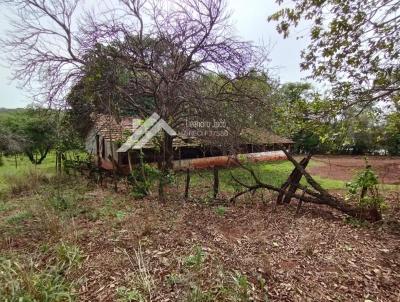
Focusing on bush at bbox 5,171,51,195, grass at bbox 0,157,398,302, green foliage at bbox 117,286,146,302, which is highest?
bush at bbox 5,171,51,195

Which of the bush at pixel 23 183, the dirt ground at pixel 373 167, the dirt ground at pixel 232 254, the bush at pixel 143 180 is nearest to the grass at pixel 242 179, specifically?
the dirt ground at pixel 373 167

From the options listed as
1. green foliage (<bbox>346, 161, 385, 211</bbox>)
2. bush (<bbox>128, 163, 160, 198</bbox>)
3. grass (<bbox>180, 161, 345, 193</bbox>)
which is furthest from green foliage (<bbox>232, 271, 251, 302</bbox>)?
bush (<bbox>128, 163, 160, 198</bbox>)

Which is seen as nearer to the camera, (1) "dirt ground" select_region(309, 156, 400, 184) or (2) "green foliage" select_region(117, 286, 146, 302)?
(2) "green foliage" select_region(117, 286, 146, 302)

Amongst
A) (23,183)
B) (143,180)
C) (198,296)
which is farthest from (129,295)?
(23,183)

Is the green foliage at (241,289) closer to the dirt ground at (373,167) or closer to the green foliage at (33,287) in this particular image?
the green foliage at (33,287)

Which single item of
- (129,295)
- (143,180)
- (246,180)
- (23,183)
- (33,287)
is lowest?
Result: (129,295)

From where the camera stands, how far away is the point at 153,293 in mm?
2771

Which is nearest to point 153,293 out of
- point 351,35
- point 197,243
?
point 197,243

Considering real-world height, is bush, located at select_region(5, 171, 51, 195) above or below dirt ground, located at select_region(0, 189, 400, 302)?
above

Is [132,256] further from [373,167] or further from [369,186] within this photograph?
[373,167]

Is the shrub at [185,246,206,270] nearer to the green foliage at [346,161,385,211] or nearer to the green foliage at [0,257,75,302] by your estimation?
the green foliage at [0,257,75,302]

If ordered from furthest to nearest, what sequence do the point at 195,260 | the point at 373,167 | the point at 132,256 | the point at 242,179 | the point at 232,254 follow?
the point at 242,179 → the point at 373,167 → the point at 232,254 → the point at 132,256 → the point at 195,260

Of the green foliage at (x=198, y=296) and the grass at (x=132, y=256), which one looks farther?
the grass at (x=132, y=256)

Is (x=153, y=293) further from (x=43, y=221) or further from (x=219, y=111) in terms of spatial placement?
(x=219, y=111)
